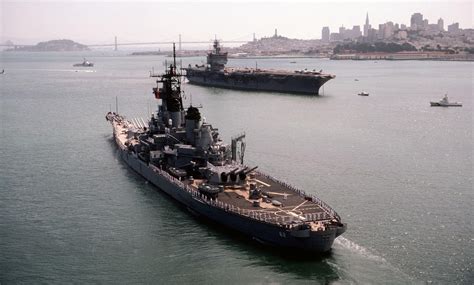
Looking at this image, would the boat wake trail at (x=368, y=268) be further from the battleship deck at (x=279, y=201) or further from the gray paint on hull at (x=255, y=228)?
the battleship deck at (x=279, y=201)

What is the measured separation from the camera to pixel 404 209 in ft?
121

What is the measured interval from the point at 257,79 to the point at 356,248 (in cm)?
9278

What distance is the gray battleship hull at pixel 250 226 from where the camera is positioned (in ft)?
94.5

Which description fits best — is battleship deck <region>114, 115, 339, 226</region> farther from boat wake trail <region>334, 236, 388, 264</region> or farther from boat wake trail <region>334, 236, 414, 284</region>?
boat wake trail <region>334, 236, 414, 284</region>

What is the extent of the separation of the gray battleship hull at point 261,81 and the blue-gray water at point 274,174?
101ft

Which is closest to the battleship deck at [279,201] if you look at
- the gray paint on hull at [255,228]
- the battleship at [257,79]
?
the gray paint on hull at [255,228]

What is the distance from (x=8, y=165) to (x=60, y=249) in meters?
22.5

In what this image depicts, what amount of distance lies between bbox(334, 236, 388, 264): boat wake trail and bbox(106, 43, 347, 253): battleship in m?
1.72

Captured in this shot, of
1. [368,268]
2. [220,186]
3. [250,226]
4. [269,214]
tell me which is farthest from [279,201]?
[368,268]

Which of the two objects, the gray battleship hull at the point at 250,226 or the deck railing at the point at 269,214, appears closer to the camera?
the gray battleship hull at the point at 250,226

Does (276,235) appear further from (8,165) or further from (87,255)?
(8,165)

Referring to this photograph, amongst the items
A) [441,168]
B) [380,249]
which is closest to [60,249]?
[380,249]

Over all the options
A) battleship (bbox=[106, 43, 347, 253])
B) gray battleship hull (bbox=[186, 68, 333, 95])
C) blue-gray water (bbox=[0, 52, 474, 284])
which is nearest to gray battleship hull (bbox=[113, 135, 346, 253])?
battleship (bbox=[106, 43, 347, 253])

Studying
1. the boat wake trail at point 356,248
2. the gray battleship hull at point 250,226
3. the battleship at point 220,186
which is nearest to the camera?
the gray battleship hull at point 250,226
